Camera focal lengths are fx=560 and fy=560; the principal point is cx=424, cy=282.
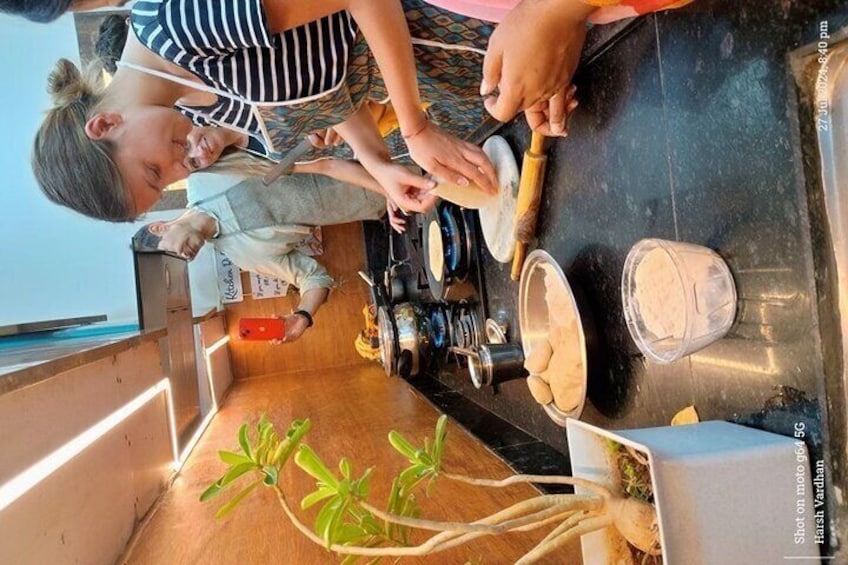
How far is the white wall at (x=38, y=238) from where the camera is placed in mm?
2316

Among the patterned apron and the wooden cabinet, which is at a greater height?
the patterned apron

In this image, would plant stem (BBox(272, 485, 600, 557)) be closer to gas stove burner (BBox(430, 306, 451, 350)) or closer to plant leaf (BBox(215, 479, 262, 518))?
plant leaf (BBox(215, 479, 262, 518))

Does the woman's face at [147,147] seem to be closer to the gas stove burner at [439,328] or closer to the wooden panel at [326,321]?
the gas stove burner at [439,328]

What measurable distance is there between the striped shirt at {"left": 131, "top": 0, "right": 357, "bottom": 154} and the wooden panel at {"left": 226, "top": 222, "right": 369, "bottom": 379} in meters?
1.82

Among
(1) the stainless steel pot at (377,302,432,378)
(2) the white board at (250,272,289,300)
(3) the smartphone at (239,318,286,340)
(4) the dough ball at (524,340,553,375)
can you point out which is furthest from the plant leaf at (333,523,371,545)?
(2) the white board at (250,272,289,300)

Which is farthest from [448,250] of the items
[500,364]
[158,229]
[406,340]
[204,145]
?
[158,229]

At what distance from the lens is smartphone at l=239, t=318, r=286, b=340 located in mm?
1770

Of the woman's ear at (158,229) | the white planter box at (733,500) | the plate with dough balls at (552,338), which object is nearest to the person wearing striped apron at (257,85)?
the plate with dough balls at (552,338)

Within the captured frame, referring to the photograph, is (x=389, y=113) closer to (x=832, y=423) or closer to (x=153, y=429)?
(x=153, y=429)

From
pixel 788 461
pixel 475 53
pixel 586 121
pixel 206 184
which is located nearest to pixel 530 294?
pixel 586 121

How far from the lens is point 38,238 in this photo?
A: 2377 millimetres

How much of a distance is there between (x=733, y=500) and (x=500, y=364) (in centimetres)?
56

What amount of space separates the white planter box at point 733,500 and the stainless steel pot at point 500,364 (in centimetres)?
52

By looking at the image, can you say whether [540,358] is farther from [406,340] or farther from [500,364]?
[406,340]
